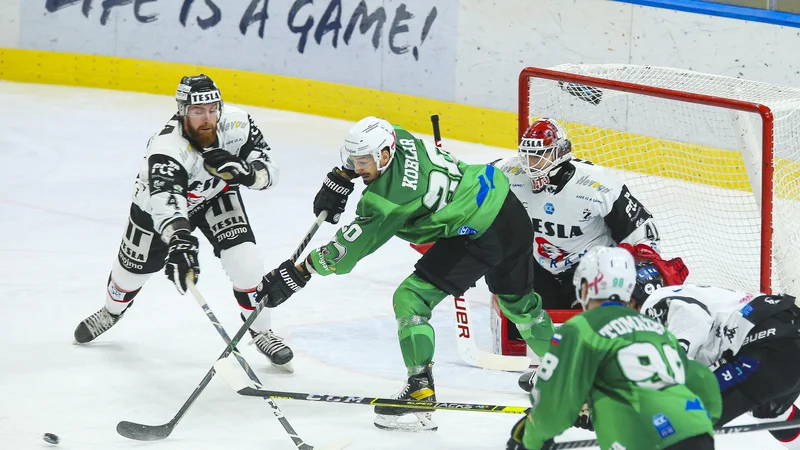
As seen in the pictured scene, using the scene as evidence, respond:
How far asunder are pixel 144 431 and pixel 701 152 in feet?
10.6

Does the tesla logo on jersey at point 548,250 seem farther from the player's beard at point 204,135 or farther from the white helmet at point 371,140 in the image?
the player's beard at point 204,135

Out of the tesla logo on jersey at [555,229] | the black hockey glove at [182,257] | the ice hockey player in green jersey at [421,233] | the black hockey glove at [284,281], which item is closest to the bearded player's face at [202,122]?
the black hockey glove at [182,257]

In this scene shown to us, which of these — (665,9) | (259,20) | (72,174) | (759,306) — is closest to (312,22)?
(259,20)

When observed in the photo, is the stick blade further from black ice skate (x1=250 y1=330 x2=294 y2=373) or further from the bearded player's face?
the bearded player's face

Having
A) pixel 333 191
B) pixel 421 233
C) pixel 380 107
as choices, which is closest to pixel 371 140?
pixel 421 233

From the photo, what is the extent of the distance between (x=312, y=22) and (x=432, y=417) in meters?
5.50

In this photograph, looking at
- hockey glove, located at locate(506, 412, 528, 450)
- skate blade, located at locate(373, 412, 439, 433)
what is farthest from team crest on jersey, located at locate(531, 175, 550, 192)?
hockey glove, located at locate(506, 412, 528, 450)

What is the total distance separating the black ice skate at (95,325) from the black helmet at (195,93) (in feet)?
3.41

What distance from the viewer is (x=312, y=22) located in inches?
365

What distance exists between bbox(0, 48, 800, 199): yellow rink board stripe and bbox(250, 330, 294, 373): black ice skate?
209 centimetres

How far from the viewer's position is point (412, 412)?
13.5 ft

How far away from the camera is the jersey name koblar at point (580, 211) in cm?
475

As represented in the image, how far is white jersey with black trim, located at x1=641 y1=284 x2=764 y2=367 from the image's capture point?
3.36 metres

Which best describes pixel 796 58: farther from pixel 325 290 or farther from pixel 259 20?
pixel 259 20
